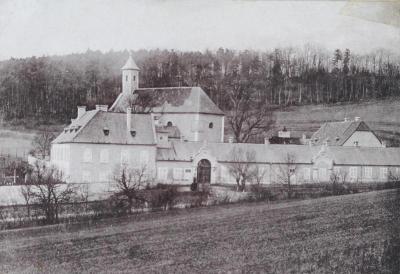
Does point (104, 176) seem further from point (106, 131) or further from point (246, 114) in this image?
point (246, 114)

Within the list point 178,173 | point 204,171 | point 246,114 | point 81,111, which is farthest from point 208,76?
point 246,114

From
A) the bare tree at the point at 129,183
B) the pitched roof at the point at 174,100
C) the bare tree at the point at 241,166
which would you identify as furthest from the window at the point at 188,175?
the bare tree at the point at 129,183

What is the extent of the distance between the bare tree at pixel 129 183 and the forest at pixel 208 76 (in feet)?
4.86

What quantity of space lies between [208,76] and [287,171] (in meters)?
3.12

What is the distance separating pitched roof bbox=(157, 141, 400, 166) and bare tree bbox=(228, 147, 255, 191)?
83 millimetres

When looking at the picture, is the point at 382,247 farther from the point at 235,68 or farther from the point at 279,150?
the point at 279,150

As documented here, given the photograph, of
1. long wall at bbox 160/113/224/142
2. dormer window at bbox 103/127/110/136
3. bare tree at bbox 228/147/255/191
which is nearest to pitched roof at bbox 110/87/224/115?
long wall at bbox 160/113/224/142

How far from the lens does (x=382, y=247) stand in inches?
213

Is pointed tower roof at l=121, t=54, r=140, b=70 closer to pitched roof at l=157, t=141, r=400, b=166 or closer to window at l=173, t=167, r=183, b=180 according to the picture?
pitched roof at l=157, t=141, r=400, b=166

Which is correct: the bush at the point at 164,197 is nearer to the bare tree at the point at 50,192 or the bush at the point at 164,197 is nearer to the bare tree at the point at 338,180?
the bare tree at the point at 50,192

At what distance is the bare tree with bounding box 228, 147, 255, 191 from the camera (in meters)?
9.62

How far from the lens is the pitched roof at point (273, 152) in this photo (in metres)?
9.08

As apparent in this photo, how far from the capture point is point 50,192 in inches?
313

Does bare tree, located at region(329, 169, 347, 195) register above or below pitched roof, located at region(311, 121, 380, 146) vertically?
below
